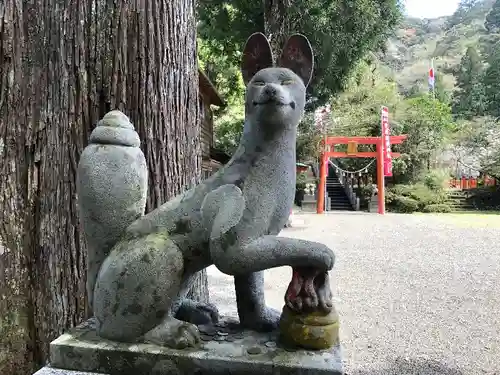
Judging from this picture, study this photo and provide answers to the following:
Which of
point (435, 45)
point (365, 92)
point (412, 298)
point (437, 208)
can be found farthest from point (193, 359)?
point (435, 45)

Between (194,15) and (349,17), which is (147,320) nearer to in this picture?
(194,15)

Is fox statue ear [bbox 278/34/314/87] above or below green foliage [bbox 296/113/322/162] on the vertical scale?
below

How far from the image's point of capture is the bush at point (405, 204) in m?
16.1

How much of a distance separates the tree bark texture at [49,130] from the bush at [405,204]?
15518mm

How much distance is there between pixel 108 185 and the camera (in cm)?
117

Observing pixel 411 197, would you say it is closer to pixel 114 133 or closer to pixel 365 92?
pixel 365 92

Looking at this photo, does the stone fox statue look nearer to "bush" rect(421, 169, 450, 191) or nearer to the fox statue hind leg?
the fox statue hind leg

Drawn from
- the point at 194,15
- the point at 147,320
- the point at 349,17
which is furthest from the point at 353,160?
the point at 147,320

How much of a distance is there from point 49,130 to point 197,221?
1073 mm


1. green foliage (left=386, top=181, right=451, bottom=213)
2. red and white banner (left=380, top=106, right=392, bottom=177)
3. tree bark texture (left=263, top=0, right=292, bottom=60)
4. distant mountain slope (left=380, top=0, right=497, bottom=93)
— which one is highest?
distant mountain slope (left=380, top=0, right=497, bottom=93)

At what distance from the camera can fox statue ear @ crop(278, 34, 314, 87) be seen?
1227mm

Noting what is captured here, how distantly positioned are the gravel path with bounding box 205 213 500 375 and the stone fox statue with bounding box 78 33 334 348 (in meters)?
2.62

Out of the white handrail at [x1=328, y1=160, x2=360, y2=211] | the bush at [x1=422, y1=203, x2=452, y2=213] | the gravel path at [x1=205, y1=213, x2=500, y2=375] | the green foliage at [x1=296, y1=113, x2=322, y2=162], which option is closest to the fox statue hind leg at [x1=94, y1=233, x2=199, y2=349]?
the gravel path at [x1=205, y1=213, x2=500, y2=375]

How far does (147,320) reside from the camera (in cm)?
112
